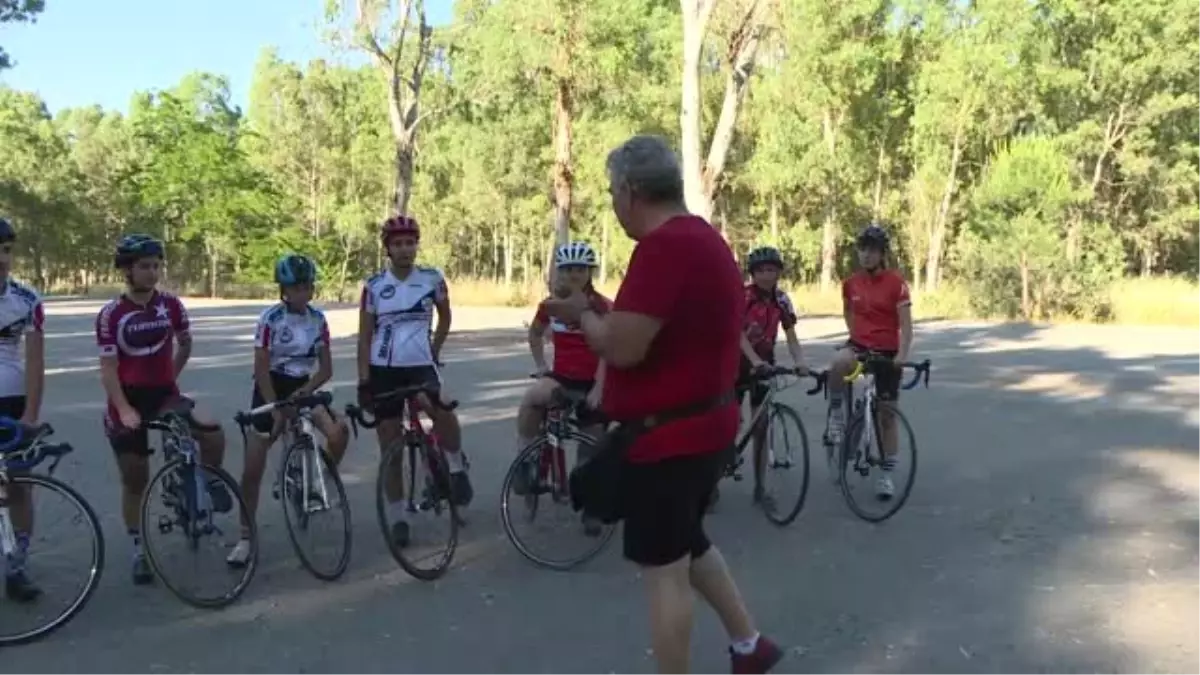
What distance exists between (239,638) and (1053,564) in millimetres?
4443

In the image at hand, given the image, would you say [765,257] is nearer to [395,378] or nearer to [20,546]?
[395,378]

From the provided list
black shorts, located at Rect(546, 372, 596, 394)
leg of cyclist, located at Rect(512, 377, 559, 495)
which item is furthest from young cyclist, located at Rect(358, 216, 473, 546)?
black shorts, located at Rect(546, 372, 596, 394)

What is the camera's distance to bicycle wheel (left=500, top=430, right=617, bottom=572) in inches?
251

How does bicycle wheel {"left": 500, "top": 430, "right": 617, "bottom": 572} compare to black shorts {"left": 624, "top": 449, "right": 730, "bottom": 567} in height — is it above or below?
below

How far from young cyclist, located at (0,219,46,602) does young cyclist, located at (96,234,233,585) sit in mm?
311

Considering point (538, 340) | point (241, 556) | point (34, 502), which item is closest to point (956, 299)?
point (538, 340)

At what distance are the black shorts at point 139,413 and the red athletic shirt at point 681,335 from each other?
3132 millimetres

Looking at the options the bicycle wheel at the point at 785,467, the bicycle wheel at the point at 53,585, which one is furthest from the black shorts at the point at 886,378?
the bicycle wheel at the point at 53,585

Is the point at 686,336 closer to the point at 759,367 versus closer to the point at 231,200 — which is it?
the point at 759,367

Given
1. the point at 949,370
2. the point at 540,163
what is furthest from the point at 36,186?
the point at 949,370

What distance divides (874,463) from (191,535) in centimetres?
447

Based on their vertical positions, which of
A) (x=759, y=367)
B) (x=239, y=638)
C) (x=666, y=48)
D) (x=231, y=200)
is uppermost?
(x=666, y=48)

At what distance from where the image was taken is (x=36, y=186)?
66.3 meters

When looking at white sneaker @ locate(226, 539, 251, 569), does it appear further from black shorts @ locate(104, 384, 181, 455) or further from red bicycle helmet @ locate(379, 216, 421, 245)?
red bicycle helmet @ locate(379, 216, 421, 245)
